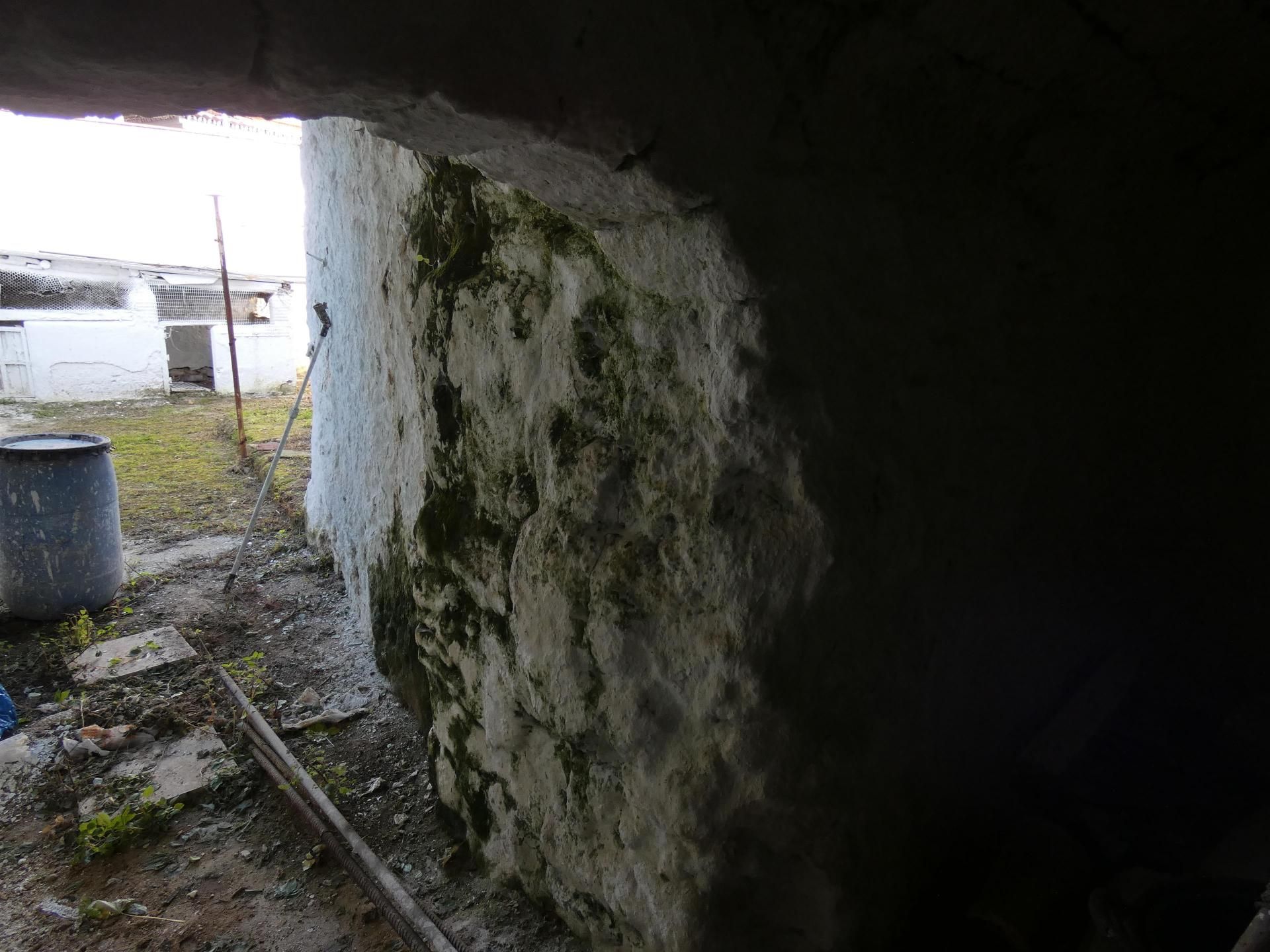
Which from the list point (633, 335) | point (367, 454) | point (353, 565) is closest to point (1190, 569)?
point (633, 335)

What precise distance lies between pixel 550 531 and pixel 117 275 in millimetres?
12745

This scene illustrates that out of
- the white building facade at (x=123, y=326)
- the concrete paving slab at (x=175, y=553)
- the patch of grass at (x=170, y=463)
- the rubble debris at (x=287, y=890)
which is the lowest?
the rubble debris at (x=287, y=890)

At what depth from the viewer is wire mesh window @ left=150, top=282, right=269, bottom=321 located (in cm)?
1200

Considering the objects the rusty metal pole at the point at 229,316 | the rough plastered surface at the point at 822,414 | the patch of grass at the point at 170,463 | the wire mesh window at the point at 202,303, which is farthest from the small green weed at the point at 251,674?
the wire mesh window at the point at 202,303

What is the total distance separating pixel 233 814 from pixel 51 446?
8.51 feet

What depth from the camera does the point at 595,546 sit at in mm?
1656

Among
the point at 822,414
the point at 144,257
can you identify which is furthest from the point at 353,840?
the point at 144,257

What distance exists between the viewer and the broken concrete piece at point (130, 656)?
11.3 feet

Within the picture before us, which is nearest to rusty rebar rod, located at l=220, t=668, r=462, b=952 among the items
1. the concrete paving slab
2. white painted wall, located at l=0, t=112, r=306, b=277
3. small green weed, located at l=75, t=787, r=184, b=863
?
small green weed, located at l=75, t=787, r=184, b=863

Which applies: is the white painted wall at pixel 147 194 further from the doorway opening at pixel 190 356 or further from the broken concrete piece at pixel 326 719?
the broken concrete piece at pixel 326 719

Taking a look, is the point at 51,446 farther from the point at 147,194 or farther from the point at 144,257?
the point at 147,194

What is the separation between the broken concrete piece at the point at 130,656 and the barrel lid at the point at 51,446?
986mm

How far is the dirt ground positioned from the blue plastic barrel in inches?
5.9

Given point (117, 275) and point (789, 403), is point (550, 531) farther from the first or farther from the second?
point (117, 275)
